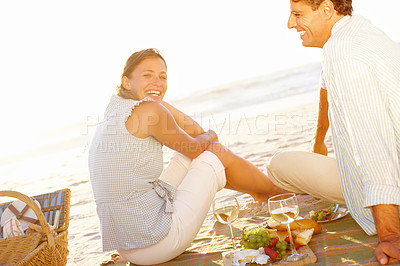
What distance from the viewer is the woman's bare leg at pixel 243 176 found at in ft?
12.0

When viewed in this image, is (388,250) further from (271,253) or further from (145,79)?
(145,79)

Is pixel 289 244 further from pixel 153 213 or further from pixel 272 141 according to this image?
pixel 272 141

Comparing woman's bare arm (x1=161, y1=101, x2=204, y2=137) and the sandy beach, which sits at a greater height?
woman's bare arm (x1=161, y1=101, x2=204, y2=137)

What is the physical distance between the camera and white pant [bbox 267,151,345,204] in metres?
3.31

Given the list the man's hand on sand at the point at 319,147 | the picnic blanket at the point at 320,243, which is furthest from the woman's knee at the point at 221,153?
the man's hand on sand at the point at 319,147

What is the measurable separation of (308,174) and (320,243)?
1.88ft

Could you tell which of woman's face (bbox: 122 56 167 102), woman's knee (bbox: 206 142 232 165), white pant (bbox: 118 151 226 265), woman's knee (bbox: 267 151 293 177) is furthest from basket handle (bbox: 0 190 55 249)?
woman's knee (bbox: 267 151 293 177)

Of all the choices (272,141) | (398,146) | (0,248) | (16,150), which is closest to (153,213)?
(0,248)

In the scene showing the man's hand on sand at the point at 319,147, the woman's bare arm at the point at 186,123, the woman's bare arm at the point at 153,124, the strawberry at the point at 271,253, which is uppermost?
→ the woman's bare arm at the point at 153,124

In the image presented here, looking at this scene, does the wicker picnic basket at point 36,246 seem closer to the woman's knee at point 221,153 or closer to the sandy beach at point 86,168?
the sandy beach at point 86,168

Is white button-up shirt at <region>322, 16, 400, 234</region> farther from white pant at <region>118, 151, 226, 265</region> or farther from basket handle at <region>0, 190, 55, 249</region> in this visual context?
basket handle at <region>0, 190, 55, 249</region>

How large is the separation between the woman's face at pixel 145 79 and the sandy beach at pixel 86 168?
4.55 feet

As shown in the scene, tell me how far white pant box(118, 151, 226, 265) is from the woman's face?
2.33 feet

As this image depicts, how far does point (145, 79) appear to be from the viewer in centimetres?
375
